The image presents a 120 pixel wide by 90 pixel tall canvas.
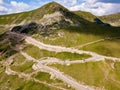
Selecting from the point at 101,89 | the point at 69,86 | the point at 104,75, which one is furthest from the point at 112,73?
the point at 69,86

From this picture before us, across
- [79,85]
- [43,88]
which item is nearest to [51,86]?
[43,88]

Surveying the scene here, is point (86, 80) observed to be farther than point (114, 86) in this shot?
Yes

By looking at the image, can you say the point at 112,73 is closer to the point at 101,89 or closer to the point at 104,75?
the point at 104,75

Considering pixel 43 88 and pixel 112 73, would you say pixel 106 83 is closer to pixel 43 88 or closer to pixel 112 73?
pixel 112 73

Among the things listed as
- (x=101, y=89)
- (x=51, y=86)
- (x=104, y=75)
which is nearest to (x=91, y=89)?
(x=101, y=89)

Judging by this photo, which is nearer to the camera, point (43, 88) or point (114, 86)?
point (114, 86)

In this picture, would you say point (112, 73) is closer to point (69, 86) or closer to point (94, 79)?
point (94, 79)

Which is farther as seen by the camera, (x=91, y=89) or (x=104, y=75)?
(x=104, y=75)
